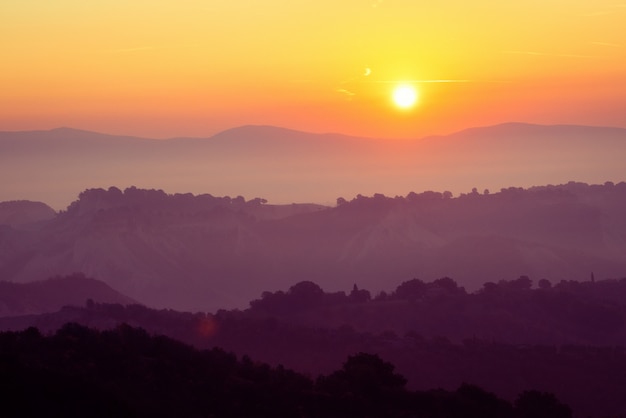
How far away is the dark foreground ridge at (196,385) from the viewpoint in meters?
44.9

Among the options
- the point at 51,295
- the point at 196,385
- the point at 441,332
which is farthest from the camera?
the point at 51,295

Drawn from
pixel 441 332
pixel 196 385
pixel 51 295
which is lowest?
pixel 196 385

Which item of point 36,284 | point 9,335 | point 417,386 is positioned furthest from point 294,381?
point 36,284

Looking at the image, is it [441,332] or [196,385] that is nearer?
[196,385]

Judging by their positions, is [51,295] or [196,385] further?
[51,295]

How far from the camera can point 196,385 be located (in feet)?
169

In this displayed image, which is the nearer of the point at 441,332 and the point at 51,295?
the point at 441,332

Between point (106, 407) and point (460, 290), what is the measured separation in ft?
271

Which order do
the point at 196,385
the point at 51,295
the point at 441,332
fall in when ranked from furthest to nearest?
the point at 51,295
the point at 441,332
the point at 196,385

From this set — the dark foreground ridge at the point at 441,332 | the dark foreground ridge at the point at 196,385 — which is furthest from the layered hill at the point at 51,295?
the dark foreground ridge at the point at 196,385

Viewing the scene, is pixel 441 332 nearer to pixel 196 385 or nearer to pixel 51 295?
pixel 196 385

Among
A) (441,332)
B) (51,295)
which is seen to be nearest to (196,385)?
(441,332)

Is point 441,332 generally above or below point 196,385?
above

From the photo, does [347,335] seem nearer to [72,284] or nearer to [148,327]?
[148,327]
